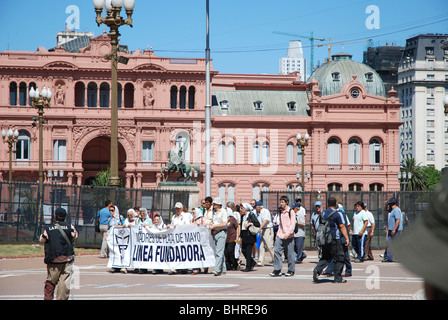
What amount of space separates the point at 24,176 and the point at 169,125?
40.2 ft

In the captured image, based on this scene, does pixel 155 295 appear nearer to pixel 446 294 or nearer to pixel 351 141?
pixel 446 294

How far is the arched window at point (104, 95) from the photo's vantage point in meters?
63.5

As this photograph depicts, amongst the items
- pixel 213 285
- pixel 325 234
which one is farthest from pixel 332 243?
pixel 213 285

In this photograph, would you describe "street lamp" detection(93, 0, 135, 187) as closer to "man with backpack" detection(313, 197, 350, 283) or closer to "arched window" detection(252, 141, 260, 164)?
"man with backpack" detection(313, 197, 350, 283)

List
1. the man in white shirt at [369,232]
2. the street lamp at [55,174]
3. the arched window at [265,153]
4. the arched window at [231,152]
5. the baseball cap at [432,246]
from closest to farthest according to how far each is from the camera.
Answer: the baseball cap at [432,246] < the man in white shirt at [369,232] < the street lamp at [55,174] < the arched window at [231,152] < the arched window at [265,153]

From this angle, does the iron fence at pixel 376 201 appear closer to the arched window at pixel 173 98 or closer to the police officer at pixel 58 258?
the police officer at pixel 58 258

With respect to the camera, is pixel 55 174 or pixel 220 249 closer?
pixel 220 249

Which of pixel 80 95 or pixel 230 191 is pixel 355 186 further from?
pixel 80 95

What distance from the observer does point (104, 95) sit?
63812 millimetres

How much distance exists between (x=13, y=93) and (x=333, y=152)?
27167 millimetres

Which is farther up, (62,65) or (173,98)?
(62,65)

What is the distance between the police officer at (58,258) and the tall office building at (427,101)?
103 meters

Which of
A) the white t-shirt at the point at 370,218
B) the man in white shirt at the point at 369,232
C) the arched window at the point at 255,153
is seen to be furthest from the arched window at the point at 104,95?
the white t-shirt at the point at 370,218

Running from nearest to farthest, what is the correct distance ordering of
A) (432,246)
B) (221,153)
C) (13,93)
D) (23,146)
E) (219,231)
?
(432,246) → (219,231) → (23,146) → (13,93) → (221,153)
